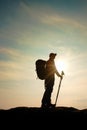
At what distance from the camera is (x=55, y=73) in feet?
63.5

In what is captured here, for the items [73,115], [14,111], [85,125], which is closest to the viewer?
[85,125]

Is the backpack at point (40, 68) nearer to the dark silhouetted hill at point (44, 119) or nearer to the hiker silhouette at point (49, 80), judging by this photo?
the hiker silhouette at point (49, 80)

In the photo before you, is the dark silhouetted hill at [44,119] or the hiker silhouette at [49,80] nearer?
the dark silhouetted hill at [44,119]

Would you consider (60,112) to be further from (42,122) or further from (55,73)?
(55,73)

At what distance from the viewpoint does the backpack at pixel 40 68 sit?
18.5 meters

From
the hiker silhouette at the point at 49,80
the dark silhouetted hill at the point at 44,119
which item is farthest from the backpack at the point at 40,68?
the dark silhouetted hill at the point at 44,119

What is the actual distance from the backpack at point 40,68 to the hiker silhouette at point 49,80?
28cm

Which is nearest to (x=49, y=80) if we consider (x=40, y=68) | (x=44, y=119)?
(x=40, y=68)

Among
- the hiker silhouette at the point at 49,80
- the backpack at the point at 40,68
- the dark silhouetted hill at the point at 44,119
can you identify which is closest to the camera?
A: the dark silhouetted hill at the point at 44,119

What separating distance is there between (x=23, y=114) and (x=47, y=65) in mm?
3994

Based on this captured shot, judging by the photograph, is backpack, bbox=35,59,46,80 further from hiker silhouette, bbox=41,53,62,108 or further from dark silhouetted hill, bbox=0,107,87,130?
dark silhouetted hill, bbox=0,107,87,130

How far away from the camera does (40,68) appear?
61.1ft

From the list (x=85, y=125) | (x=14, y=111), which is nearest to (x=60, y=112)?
(x=85, y=125)

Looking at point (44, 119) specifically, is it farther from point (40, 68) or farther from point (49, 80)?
point (40, 68)
